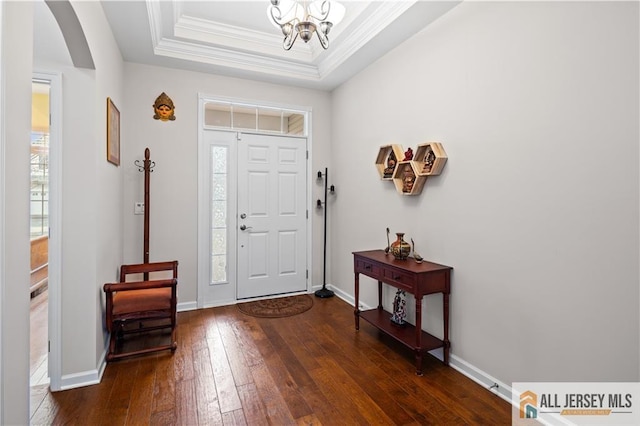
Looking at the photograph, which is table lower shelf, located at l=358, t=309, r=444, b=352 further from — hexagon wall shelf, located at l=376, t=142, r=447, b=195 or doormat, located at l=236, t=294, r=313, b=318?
hexagon wall shelf, located at l=376, t=142, r=447, b=195

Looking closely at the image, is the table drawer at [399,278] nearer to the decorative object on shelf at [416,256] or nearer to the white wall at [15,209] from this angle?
the decorative object on shelf at [416,256]

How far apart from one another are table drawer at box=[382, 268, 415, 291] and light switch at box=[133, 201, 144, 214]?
2617 millimetres

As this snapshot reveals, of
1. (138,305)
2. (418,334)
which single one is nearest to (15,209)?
(138,305)

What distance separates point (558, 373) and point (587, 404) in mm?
173

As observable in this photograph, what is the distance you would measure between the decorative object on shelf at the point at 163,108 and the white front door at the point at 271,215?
810 millimetres

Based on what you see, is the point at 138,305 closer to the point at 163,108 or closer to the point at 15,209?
the point at 15,209

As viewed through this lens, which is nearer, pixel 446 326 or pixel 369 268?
pixel 446 326

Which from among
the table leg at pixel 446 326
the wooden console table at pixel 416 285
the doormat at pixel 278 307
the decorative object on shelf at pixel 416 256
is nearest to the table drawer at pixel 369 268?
the wooden console table at pixel 416 285

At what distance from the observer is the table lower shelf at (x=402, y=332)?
2.48m

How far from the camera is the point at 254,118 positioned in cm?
405

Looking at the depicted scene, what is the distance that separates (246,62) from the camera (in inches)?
144

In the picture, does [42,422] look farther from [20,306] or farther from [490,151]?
[490,151]

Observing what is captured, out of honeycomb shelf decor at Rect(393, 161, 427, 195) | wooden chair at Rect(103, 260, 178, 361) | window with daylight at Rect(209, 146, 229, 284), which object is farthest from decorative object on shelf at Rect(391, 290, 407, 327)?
window with daylight at Rect(209, 146, 229, 284)

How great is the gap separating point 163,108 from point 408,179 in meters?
2.71
